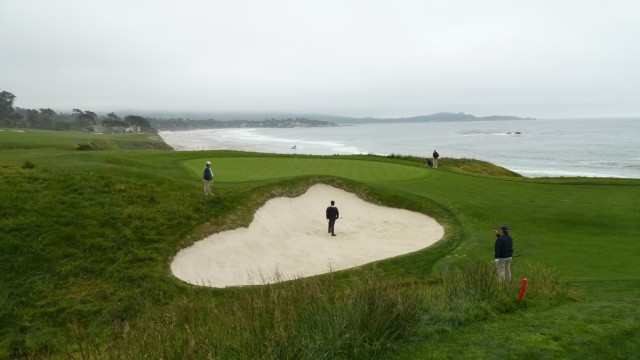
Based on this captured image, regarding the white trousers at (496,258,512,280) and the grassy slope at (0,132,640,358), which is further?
the white trousers at (496,258,512,280)

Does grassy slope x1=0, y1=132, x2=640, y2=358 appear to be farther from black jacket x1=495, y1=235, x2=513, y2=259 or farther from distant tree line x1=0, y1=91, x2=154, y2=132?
distant tree line x1=0, y1=91, x2=154, y2=132

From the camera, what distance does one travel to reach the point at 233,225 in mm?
16625

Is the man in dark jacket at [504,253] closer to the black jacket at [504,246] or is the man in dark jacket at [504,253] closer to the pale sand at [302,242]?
the black jacket at [504,246]

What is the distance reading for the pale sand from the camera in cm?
1380

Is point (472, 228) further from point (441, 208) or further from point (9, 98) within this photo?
point (9, 98)

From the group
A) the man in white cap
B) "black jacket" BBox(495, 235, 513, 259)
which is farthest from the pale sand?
"black jacket" BBox(495, 235, 513, 259)

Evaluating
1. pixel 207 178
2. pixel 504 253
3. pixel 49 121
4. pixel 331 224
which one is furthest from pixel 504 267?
pixel 49 121

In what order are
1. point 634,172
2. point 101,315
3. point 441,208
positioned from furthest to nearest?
point 634,172
point 441,208
point 101,315

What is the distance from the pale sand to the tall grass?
4.19m

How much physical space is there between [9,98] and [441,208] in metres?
157

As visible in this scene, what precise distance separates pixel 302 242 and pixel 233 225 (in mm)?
2860

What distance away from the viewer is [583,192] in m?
21.1

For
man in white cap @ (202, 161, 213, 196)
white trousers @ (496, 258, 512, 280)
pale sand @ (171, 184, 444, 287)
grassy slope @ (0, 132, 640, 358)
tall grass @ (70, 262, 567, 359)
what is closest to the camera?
tall grass @ (70, 262, 567, 359)

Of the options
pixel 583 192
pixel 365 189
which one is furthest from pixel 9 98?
pixel 583 192
